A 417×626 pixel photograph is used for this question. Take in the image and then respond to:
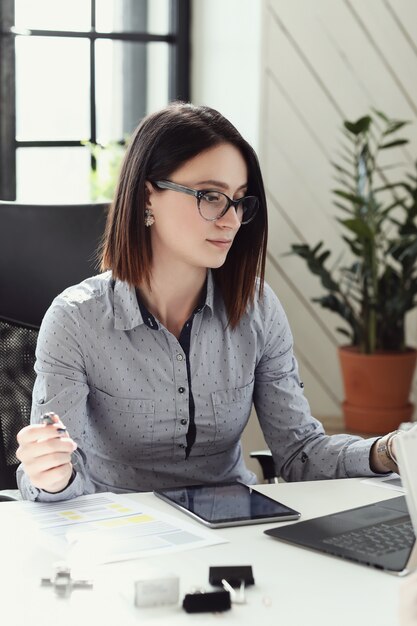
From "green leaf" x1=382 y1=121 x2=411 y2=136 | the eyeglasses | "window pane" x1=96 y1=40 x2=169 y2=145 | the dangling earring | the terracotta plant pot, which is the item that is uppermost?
"window pane" x1=96 y1=40 x2=169 y2=145

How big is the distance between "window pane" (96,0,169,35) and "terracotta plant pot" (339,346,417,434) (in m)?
1.40

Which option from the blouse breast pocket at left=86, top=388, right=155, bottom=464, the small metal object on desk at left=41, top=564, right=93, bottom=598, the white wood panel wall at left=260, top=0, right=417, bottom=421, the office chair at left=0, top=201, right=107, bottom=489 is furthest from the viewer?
the white wood panel wall at left=260, top=0, right=417, bottom=421

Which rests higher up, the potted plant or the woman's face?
the woman's face

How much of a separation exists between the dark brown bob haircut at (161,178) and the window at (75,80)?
1673 mm

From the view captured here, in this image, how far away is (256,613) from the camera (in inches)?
43.6

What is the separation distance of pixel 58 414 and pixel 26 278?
44cm

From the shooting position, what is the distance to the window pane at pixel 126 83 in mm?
3662

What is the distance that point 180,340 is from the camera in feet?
6.04

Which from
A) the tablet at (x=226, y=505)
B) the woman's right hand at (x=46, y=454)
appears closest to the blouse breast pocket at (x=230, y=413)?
the tablet at (x=226, y=505)

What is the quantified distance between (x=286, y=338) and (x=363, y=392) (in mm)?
1695

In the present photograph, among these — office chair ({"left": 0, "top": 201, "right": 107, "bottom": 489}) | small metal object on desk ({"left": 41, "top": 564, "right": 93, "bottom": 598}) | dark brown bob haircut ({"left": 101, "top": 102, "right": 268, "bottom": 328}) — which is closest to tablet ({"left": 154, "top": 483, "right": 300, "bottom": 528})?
small metal object on desk ({"left": 41, "top": 564, "right": 93, "bottom": 598})

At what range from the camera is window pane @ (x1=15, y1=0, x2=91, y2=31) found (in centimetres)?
341

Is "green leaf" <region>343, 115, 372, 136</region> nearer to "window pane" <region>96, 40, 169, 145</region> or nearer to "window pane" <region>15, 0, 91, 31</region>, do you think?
"window pane" <region>96, 40, 169, 145</region>

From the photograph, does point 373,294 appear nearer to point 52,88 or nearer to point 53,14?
point 52,88
